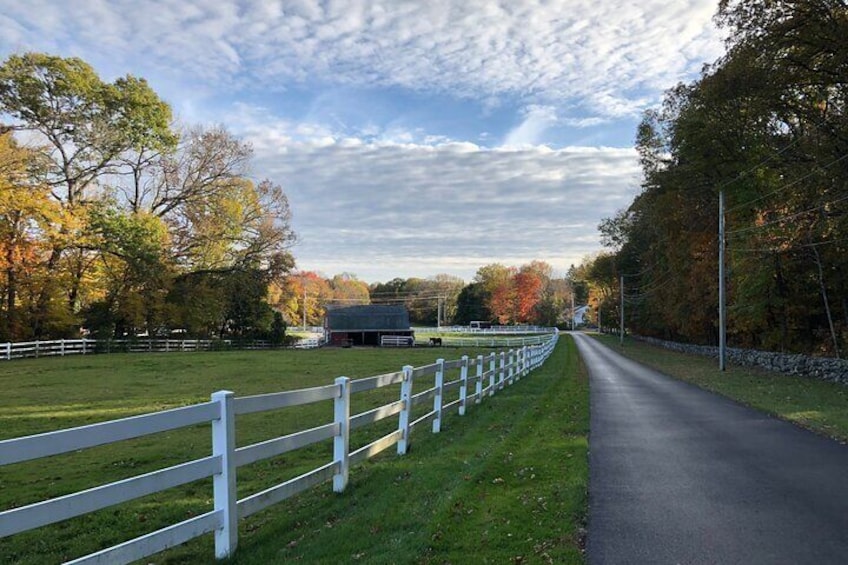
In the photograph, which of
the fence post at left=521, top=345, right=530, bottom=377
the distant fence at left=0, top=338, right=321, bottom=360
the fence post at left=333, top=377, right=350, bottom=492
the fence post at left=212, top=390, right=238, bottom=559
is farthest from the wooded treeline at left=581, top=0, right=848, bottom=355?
the distant fence at left=0, top=338, right=321, bottom=360

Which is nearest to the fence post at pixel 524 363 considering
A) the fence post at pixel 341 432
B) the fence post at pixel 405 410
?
the fence post at pixel 405 410

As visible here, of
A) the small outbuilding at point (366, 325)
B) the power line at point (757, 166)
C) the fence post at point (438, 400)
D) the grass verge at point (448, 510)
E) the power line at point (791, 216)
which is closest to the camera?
the grass verge at point (448, 510)

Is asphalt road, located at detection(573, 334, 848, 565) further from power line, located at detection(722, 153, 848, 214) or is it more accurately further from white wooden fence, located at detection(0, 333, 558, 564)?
power line, located at detection(722, 153, 848, 214)

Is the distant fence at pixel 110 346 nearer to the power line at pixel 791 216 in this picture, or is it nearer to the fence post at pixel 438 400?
the fence post at pixel 438 400

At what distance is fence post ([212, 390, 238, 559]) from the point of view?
14.9 ft

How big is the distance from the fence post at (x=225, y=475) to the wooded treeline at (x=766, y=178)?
64.5 ft

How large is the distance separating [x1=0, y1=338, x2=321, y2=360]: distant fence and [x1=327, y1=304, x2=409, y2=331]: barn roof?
16.0m

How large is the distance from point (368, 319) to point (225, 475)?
65.5 metres

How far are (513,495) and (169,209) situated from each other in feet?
148

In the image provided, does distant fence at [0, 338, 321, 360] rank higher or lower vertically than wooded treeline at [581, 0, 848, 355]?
lower

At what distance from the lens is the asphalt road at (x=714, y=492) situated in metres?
4.92

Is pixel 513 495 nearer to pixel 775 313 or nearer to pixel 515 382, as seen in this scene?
pixel 515 382

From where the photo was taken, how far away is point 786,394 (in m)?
17.2

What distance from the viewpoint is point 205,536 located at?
5633 millimetres
